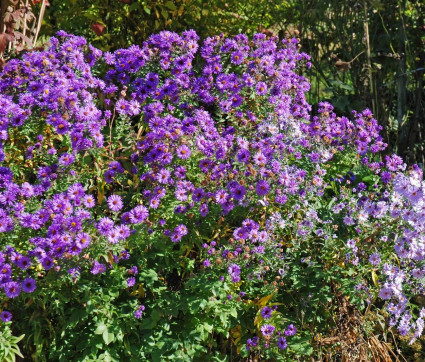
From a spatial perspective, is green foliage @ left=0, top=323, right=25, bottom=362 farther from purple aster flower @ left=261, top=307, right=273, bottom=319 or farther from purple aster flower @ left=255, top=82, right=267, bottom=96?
purple aster flower @ left=255, top=82, right=267, bottom=96

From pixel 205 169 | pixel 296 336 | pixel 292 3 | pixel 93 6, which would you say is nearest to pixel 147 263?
pixel 205 169

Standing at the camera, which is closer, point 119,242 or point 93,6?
point 119,242

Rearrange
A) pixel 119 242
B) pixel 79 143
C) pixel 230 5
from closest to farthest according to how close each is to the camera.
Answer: pixel 119 242 < pixel 79 143 < pixel 230 5

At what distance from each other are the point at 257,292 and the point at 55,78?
4.80ft

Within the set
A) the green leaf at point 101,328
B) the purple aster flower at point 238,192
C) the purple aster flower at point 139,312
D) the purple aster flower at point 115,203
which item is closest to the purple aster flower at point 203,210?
the purple aster flower at point 238,192

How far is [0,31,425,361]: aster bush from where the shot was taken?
8.82ft

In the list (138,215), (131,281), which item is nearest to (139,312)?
(131,281)

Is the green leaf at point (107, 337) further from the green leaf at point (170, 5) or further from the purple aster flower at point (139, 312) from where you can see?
the green leaf at point (170, 5)

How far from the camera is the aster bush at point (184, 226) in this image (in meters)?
2.69

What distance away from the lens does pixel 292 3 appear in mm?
5668

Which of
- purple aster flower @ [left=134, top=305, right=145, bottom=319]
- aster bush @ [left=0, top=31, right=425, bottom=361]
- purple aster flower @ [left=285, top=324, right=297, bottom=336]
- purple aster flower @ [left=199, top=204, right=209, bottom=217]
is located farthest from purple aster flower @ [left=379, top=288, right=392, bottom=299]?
purple aster flower @ [left=134, top=305, right=145, bottom=319]

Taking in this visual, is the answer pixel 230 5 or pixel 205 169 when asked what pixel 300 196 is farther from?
pixel 230 5

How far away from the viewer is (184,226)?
9.05ft

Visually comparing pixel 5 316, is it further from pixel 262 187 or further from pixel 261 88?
pixel 261 88
